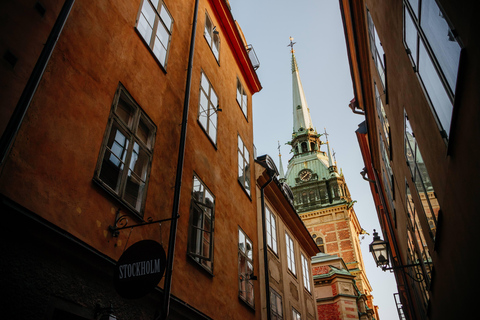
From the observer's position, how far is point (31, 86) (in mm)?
4250

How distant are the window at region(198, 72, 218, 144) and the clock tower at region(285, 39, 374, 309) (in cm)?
4192

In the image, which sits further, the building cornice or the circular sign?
the building cornice

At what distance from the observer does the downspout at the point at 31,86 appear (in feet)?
12.6

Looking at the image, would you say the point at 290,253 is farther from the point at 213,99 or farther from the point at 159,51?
the point at 159,51

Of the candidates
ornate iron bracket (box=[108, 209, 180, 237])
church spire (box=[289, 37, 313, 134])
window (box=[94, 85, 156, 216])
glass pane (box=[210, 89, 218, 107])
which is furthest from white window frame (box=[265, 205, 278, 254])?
church spire (box=[289, 37, 313, 134])

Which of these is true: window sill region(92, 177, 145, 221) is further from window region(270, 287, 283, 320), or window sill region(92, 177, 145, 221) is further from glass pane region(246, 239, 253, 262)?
window region(270, 287, 283, 320)

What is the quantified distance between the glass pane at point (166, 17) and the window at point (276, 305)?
783 centimetres

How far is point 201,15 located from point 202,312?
7.78 metres

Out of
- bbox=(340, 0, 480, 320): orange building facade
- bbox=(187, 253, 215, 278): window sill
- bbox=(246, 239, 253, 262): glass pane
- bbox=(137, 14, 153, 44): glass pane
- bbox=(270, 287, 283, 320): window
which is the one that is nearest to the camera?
bbox=(340, 0, 480, 320): orange building facade

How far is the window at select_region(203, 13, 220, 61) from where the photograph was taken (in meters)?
11.3

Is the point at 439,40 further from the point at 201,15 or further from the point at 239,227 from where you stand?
the point at 201,15

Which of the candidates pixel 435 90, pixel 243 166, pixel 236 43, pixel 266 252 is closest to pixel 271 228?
pixel 266 252

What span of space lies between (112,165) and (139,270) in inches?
68.8

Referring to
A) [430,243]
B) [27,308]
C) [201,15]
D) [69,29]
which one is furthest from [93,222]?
[201,15]
